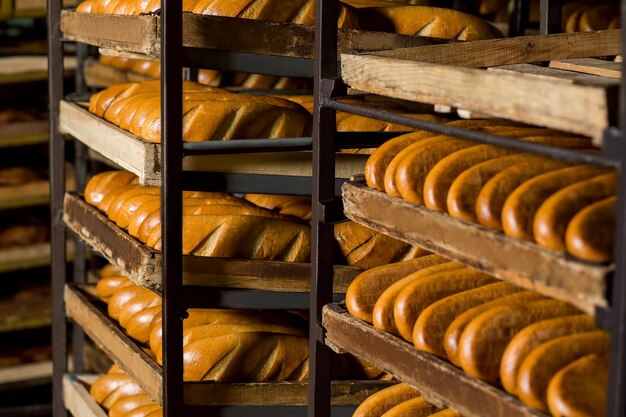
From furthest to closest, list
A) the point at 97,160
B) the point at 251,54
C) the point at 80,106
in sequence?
the point at 97,160, the point at 80,106, the point at 251,54

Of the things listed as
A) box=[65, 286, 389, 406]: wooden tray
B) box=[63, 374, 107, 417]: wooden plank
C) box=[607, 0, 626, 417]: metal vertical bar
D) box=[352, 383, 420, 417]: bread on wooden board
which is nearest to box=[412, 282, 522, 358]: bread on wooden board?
box=[352, 383, 420, 417]: bread on wooden board

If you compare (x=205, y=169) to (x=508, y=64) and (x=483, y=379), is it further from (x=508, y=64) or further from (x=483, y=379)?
(x=483, y=379)

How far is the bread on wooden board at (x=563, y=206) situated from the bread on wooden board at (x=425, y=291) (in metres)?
0.35

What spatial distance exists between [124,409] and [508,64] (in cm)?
139

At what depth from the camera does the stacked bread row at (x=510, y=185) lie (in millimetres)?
1331

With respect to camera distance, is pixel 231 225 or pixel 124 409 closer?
pixel 231 225

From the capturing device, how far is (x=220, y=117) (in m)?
2.29

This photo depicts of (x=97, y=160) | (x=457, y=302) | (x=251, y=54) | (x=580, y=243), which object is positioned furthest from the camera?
(x=97, y=160)

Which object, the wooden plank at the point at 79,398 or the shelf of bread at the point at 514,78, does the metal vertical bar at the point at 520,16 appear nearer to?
the shelf of bread at the point at 514,78

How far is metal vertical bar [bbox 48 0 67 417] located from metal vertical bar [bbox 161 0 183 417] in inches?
40.4

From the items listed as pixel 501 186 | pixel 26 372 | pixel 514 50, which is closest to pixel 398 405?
pixel 501 186

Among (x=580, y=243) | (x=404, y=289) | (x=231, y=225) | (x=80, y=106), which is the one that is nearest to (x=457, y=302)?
(x=404, y=289)

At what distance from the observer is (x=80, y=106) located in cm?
299

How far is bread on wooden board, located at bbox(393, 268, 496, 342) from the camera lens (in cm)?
172
